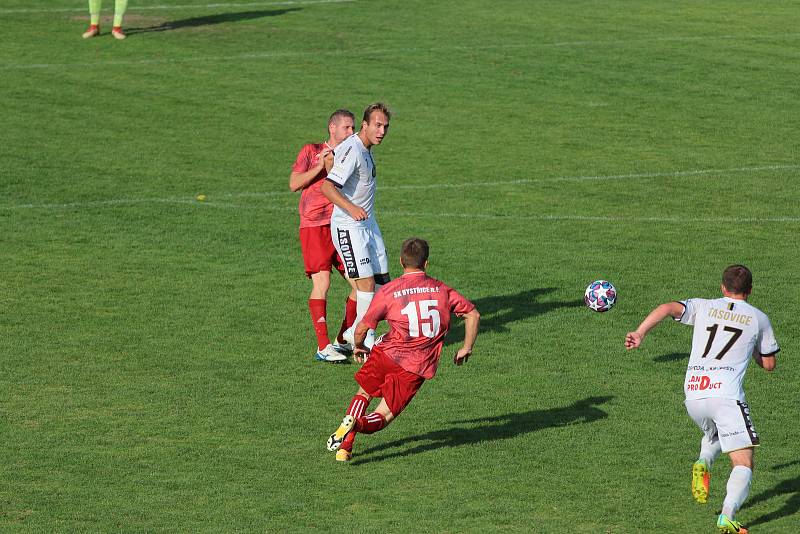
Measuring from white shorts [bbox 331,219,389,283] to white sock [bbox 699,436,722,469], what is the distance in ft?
14.5

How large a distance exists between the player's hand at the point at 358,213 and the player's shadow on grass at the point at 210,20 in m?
18.7

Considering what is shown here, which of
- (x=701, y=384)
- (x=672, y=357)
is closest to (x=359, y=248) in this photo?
(x=672, y=357)

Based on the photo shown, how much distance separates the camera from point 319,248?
547 inches

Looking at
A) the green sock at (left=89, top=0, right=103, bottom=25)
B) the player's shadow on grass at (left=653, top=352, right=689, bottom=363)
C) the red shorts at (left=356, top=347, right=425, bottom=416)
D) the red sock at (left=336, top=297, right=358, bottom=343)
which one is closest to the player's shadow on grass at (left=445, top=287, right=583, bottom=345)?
the red sock at (left=336, top=297, right=358, bottom=343)

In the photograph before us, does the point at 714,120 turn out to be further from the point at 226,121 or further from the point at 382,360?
the point at 382,360

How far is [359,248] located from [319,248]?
0.94m

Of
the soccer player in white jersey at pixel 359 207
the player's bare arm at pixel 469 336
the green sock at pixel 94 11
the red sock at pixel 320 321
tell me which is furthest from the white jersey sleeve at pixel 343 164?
the green sock at pixel 94 11

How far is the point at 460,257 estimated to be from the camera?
17203 mm

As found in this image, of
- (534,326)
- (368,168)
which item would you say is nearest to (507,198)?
(534,326)

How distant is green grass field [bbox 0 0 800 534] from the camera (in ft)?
33.7

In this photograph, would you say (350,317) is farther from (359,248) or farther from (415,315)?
(415,315)

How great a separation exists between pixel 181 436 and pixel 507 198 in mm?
9788

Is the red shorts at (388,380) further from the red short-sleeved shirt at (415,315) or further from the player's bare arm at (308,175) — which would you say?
the player's bare arm at (308,175)

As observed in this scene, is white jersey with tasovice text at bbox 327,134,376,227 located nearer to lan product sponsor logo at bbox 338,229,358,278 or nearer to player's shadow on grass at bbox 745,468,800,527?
lan product sponsor logo at bbox 338,229,358,278
